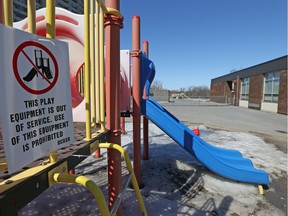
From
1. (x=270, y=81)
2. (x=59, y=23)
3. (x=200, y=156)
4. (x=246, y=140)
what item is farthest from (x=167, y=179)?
(x=270, y=81)

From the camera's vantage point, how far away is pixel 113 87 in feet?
6.55

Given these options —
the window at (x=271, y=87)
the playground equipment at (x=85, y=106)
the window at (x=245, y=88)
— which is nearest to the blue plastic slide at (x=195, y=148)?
the playground equipment at (x=85, y=106)

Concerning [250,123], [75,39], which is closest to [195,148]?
[75,39]

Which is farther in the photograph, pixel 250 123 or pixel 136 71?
pixel 250 123

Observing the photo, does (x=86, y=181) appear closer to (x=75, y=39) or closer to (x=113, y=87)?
(x=113, y=87)

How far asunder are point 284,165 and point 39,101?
17.5 feet

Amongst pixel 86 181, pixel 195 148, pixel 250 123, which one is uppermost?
pixel 86 181

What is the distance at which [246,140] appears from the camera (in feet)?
22.7

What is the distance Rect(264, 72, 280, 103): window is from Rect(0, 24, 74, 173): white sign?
18811 millimetres

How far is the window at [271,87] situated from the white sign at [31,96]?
61.7 feet

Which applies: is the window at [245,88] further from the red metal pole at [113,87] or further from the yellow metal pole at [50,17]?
the yellow metal pole at [50,17]

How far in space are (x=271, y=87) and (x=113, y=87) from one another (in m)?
19.3

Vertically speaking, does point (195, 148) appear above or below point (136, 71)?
below

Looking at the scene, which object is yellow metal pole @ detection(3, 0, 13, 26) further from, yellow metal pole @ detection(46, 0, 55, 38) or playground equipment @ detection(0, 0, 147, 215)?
yellow metal pole @ detection(46, 0, 55, 38)
